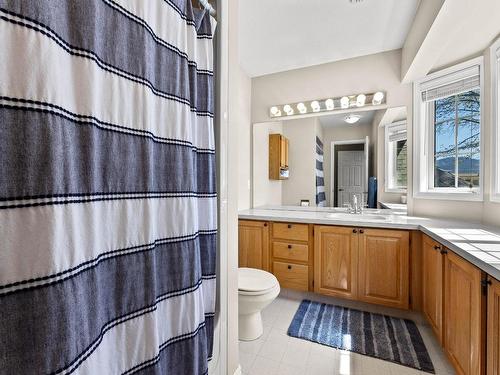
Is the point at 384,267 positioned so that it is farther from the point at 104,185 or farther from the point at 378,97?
the point at 104,185

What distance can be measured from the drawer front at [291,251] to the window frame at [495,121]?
1470mm

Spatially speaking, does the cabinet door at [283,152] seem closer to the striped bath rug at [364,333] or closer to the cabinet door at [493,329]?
the striped bath rug at [364,333]

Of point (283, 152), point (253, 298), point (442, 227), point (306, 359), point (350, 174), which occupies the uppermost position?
point (283, 152)

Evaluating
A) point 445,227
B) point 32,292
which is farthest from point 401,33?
point 32,292

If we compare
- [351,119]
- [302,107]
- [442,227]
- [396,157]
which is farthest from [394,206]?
[302,107]

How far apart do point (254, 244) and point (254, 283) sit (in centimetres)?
77

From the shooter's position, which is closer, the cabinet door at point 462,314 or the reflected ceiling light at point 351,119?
the cabinet door at point 462,314

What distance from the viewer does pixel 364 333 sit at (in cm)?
184

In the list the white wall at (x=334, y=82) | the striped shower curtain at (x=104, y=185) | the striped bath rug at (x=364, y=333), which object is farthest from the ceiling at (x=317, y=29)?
the striped bath rug at (x=364, y=333)

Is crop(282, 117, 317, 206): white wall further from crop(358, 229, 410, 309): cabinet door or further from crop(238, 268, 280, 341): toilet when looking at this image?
crop(238, 268, 280, 341): toilet

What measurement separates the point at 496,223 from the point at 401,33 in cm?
170

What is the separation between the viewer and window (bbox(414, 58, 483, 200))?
6.38ft

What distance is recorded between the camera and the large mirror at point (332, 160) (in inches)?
95.0

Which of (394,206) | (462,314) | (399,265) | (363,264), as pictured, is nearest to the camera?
(462,314)
